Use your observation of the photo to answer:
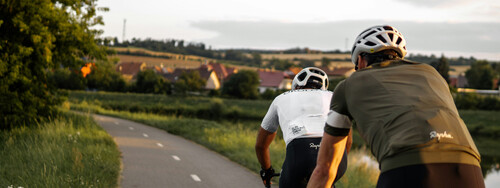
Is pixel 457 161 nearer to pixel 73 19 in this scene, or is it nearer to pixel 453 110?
pixel 453 110

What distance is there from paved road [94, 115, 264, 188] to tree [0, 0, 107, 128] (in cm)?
334

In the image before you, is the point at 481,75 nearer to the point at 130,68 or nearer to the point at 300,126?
the point at 130,68

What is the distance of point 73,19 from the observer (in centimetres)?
1742

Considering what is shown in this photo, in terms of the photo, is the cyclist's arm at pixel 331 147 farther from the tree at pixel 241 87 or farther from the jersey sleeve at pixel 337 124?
the tree at pixel 241 87

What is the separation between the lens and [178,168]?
433 inches

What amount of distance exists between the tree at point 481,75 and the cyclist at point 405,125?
107 meters

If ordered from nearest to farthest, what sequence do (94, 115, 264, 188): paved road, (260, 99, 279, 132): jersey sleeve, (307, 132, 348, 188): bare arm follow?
(307, 132, 348, 188): bare arm, (260, 99, 279, 132): jersey sleeve, (94, 115, 264, 188): paved road

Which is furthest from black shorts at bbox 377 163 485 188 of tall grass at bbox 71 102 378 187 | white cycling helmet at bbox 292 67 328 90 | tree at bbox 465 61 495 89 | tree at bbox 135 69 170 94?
tree at bbox 465 61 495 89

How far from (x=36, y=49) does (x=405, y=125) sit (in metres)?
15.3

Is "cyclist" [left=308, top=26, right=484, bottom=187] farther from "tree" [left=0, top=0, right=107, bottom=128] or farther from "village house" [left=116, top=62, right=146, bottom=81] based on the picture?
"village house" [left=116, top=62, right=146, bottom=81]

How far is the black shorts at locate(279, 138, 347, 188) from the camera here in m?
3.86

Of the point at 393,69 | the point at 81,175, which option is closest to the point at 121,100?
the point at 81,175

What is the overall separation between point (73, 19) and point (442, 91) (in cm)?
1669

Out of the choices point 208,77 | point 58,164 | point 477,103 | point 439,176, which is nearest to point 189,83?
point 208,77
